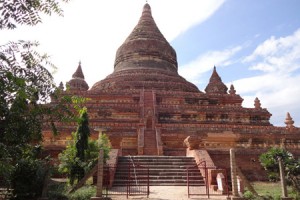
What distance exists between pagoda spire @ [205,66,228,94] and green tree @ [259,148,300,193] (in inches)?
939

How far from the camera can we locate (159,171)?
11.8 meters

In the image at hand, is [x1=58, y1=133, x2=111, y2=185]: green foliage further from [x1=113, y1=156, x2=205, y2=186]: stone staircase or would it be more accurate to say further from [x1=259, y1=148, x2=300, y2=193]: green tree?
[x1=259, y1=148, x2=300, y2=193]: green tree

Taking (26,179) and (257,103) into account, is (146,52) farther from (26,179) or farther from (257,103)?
(26,179)

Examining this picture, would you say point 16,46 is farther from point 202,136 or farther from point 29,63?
point 202,136

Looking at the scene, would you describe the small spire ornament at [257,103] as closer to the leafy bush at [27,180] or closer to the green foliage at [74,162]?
the green foliage at [74,162]

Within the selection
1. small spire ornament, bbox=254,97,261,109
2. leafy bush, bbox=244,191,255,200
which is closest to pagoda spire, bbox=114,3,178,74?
small spire ornament, bbox=254,97,261,109

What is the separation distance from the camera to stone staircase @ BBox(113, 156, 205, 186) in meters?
11.0

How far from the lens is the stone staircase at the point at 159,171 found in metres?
11.0

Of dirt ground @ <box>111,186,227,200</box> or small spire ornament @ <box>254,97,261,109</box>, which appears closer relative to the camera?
dirt ground @ <box>111,186,227,200</box>

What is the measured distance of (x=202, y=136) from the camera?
Result: 16.6 m

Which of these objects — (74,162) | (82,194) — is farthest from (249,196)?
(74,162)

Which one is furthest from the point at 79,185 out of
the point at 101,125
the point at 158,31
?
the point at 158,31

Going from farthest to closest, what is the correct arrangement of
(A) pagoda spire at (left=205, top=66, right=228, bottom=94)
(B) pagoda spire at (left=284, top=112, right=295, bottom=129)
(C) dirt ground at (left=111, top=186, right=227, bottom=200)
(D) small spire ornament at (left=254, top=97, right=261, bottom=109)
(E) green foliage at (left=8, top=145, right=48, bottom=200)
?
(A) pagoda spire at (left=205, top=66, right=228, bottom=94) < (D) small spire ornament at (left=254, top=97, right=261, bottom=109) < (B) pagoda spire at (left=284, top=112, right=295, bottom=129) < (C) dirt ground at (left=111, top=186, right=227, bottom=200) < (E) green foliage at (left=8, top=145, right=48, bottom=200)

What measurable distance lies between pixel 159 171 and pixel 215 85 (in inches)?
977
